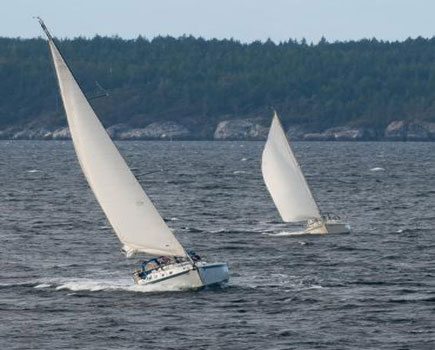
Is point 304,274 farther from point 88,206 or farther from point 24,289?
point 88,206

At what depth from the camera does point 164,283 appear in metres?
54.5

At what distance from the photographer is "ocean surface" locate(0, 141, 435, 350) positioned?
1825 inches

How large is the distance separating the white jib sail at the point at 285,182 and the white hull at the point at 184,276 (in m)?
25.2

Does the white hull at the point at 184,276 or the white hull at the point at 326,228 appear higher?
the white hull at the point at 184,276

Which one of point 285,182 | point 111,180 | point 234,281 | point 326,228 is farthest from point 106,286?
point 285,182

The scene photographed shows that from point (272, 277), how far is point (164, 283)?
6257 millimetres

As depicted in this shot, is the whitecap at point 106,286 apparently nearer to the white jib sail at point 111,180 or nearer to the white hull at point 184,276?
the white hull at point 184,276

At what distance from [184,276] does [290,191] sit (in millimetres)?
27930

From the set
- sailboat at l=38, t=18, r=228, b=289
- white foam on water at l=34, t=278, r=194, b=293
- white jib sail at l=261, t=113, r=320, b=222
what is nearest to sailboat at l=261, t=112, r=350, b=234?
white jib sail at l=261, t=113, r=320, b=222

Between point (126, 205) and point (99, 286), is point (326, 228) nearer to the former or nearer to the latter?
point (99, 286)

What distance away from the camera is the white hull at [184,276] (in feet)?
177

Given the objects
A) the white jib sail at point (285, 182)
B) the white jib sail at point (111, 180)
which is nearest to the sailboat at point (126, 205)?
the white jib sail at point (111, 180)

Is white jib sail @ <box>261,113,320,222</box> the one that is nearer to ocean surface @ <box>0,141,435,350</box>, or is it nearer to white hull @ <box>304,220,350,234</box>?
ocean surface @ <box>0,141,435,350</box>

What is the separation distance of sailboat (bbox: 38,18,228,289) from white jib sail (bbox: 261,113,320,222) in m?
25.0
